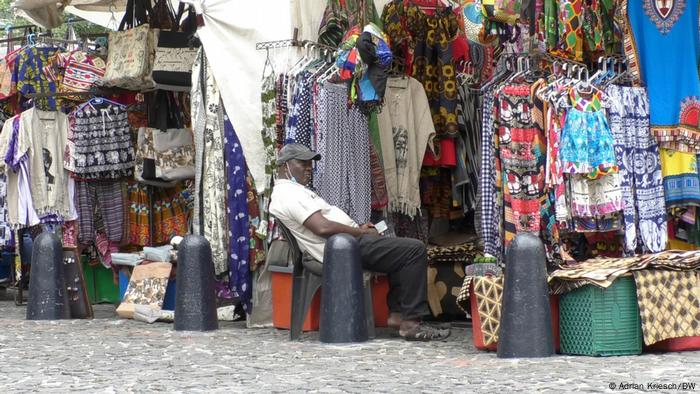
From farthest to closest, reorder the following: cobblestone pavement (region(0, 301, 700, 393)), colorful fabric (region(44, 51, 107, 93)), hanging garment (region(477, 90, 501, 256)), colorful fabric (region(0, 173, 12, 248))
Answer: colorful fabric (region(0, 173, 12, 248)) < colorful fabric (region(44, 51, 107, 93)) < hanging garment (region(477, 90, 501, 256)) < cobblestone pavement (region(0, 301, 700, 393))

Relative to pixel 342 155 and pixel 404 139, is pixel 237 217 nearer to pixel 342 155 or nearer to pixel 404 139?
pixel 342 155

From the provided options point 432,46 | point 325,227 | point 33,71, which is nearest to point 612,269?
point 325,227

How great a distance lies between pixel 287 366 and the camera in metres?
7.35

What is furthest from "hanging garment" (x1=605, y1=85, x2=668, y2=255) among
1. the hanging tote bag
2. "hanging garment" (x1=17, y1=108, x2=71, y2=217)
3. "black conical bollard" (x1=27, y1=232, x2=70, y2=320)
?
"hanging garment" (x1=17, y1=108, x2=71, y2=217)

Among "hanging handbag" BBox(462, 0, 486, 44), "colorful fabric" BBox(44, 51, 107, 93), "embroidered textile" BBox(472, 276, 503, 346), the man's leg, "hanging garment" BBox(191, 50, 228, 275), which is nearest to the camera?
"embroidered textile" BBox(472, 276, 503, 346)

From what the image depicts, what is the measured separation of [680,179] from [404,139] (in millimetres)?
2233

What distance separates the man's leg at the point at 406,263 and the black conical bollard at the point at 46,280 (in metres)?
3.19

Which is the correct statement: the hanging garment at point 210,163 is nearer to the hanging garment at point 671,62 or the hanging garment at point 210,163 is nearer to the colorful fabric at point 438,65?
the colorful fabric at point 438,65

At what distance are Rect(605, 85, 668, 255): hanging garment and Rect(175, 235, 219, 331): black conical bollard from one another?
117 inches

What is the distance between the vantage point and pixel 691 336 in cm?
733

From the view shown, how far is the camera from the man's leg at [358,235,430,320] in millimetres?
8406

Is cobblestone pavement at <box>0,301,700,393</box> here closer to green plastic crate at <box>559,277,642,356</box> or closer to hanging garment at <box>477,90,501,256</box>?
green plastic crate at <box>559,277,642,356</box>

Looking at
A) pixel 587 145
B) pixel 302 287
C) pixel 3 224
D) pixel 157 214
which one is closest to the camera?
pixel 587 145

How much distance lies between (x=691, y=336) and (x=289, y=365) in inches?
91.5
